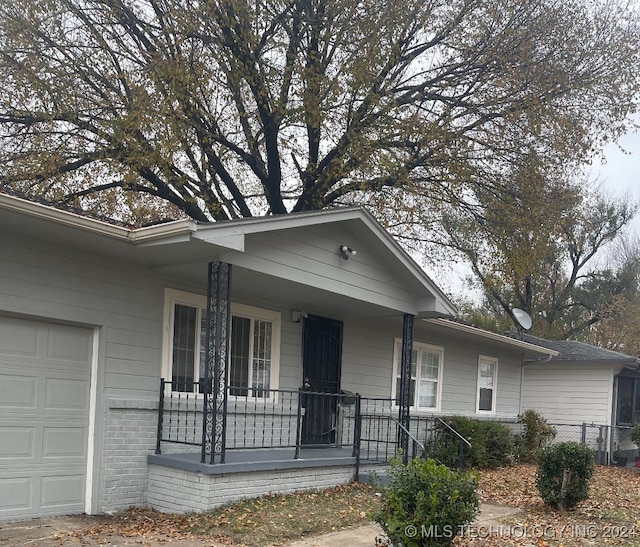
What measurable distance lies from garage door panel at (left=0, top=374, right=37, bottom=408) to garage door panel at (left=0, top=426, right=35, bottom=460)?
26 cm

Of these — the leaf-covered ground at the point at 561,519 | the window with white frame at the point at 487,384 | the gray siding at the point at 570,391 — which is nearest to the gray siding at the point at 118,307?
the leaf-covered ground at the point at 561,519

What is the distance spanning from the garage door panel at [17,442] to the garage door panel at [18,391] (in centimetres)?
26

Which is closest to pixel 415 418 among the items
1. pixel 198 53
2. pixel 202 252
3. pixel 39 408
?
pixel 202 252

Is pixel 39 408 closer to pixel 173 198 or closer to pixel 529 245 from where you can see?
pixel 173 198

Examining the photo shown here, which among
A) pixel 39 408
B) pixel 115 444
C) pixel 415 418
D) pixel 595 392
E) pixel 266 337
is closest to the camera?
pixel 39 408

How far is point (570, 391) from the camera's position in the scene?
20.1 meters

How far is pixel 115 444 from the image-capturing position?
829 cm

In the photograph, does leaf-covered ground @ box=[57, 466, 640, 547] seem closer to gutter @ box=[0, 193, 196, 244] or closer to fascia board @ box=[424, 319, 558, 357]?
gutter @ box=[0, 193, 196, 244]

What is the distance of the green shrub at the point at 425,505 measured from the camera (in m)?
5.97

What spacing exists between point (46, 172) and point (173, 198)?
3060 mm

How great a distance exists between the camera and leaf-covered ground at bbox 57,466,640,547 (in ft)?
23.8

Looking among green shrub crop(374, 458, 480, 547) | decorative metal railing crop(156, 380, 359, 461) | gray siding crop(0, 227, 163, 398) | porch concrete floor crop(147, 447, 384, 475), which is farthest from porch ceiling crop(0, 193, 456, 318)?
green shrub crop(374, 458, 480, 547)

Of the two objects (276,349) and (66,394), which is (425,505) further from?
(276,349)

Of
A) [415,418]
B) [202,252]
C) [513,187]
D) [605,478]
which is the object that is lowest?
[605,478]
